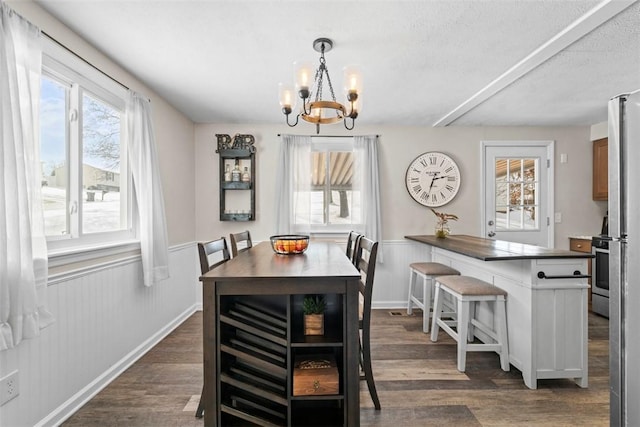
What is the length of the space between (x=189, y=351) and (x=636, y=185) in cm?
306

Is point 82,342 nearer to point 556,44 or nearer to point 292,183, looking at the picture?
point 292,183

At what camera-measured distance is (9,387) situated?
1.61m

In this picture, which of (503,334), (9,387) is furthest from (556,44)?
(9,387)

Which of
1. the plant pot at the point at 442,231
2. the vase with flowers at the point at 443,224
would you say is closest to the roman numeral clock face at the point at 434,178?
the vase with flowers at the point at 443,224

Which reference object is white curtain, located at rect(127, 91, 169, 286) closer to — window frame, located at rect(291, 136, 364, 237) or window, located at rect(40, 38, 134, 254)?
window, located at rect(40, 38, 134, 254)

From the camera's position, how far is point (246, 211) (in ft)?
13.9

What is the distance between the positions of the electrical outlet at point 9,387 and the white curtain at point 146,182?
1084 mm

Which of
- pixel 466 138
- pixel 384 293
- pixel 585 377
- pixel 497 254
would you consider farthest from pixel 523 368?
pixel 466 138

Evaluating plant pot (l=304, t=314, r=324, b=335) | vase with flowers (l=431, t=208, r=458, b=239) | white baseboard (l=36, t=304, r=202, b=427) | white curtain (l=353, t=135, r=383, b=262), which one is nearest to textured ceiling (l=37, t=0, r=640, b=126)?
white curtain (l=353, t=135, r=383, b=262)

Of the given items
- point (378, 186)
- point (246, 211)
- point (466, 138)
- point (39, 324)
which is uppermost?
point (466, 138)

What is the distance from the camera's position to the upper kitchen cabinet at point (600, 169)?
4.14 meters

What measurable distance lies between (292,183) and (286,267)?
241 cm

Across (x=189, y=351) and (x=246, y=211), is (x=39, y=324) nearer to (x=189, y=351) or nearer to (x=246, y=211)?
(x=189, y=351)

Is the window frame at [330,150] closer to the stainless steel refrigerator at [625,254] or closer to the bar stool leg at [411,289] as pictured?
the bar stool leg at [411,289]
